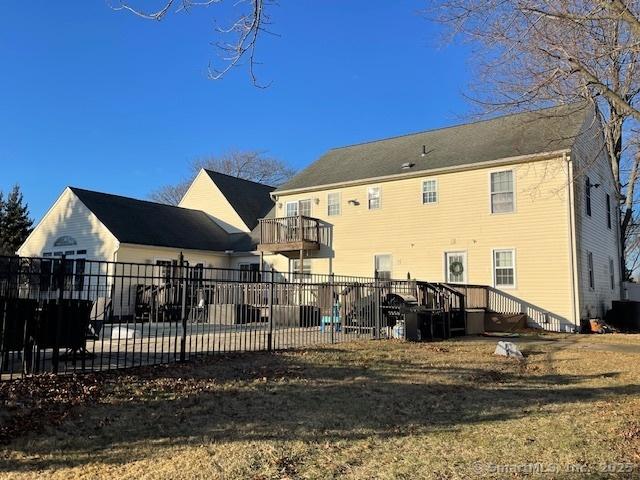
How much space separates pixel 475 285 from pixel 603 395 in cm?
1084

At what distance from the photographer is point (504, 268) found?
706 inches

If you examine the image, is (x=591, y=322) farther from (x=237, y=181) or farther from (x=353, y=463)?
(x=237, y=181)

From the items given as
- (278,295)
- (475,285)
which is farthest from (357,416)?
(475,285)

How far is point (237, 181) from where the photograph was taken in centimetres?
3092

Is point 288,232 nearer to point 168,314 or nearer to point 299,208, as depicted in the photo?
point 299,208

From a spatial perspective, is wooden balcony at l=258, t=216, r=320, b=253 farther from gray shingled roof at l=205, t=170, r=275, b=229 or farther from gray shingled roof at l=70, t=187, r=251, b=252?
gray shingled roof at l=205, t=170, r=275, b=229

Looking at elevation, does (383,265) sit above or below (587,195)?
below

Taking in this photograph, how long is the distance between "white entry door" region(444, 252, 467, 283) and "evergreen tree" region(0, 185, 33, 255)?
3168 centimetres

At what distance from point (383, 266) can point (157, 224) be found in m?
10.7

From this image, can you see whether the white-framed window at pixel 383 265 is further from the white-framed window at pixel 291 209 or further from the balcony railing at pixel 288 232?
the white-framed window at pixel 291 209

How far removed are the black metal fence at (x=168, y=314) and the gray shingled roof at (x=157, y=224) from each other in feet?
31.7

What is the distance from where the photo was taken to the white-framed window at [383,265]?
67.6ft

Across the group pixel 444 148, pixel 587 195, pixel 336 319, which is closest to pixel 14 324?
pixel 336 319

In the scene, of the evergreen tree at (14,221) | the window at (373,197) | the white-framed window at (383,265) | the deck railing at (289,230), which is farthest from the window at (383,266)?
the evergreen tree at (14,221)
